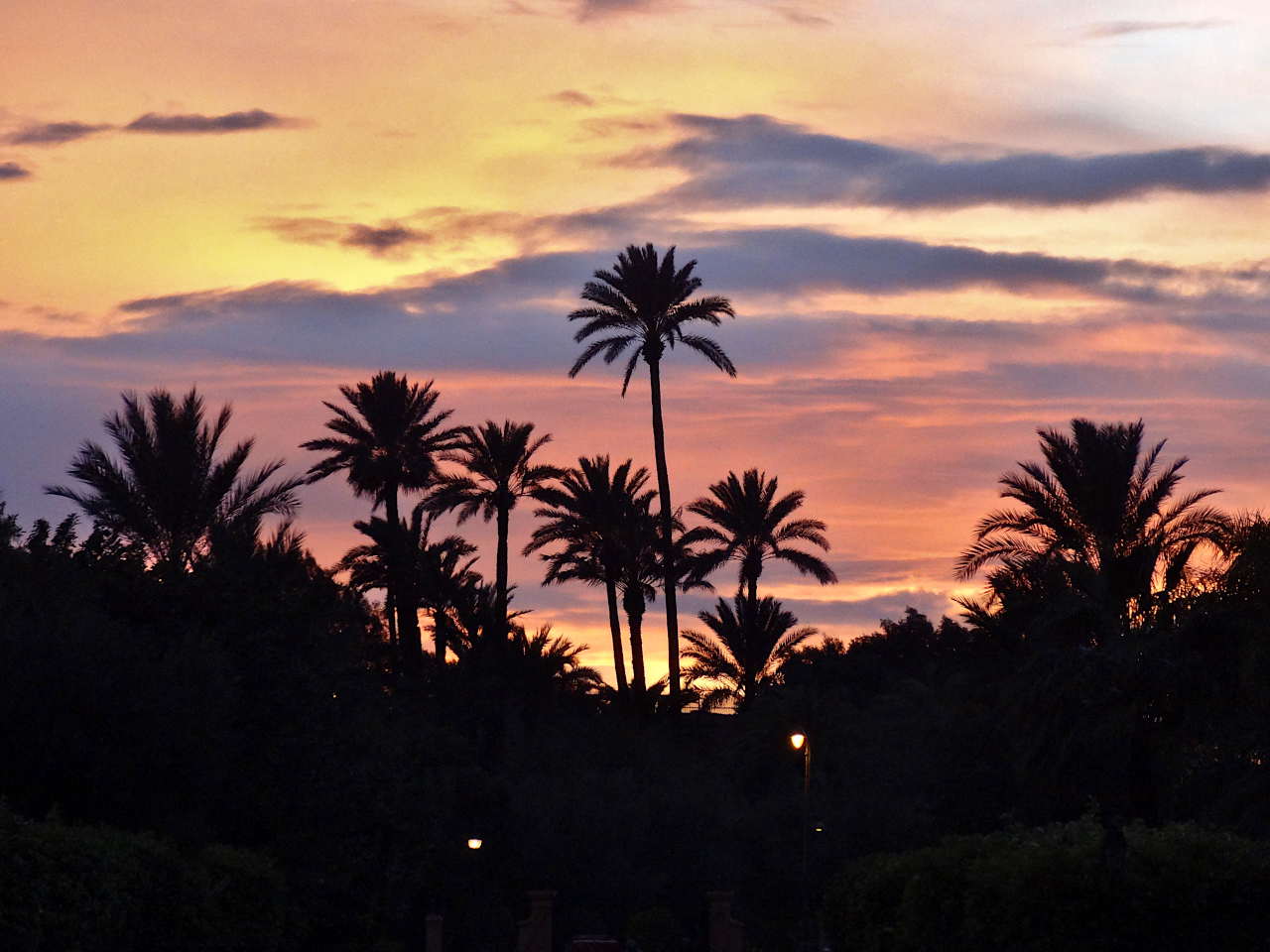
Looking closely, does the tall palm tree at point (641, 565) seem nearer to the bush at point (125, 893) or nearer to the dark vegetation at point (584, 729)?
the dark vegetation at point (584, 729)

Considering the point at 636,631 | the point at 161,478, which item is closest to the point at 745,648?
the point at 636,631

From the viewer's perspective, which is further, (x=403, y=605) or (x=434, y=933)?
(x=403, y=605)

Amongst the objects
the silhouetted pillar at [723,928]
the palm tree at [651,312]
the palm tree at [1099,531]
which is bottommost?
the silhouetted pillar at [723,928]

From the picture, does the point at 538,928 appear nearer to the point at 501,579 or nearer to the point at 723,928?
the point at 723,928

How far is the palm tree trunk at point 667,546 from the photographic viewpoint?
57969mm

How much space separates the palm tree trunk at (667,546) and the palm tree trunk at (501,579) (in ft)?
15.6

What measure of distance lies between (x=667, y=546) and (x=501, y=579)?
5.63m

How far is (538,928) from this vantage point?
4244 centimetres

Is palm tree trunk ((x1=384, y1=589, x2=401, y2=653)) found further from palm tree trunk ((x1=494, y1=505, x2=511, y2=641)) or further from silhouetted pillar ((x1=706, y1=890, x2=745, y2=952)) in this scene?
silhouetted pillar ((x1=706, y1=890, x2=745, y2=952))

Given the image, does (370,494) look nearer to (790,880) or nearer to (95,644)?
(790,880)

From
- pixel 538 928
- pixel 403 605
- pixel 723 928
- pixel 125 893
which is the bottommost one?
pixel 723 928

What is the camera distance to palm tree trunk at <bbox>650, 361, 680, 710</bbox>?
190ft

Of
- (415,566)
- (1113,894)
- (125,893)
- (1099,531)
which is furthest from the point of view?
(415,566)

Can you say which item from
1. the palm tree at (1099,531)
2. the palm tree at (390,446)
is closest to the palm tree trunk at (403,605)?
the palm tree at (390,446)
